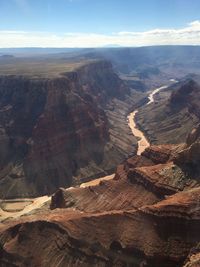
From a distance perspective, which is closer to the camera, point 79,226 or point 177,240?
point 177,240

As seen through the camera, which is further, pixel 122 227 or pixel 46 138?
pixel 46 138

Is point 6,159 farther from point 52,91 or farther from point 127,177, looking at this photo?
point 127,177

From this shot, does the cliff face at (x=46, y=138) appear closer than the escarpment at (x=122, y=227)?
No

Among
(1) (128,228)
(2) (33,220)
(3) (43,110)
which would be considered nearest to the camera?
(1) (128,228)

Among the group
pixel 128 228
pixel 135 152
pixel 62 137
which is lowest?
pixel 135 152

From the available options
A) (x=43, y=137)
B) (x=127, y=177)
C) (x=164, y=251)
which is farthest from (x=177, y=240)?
(x=43, y=137)

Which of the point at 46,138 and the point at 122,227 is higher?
the point at 122,227

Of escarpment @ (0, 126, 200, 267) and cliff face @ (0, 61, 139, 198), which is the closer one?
escarpment @ (0, 126, 200, 267)

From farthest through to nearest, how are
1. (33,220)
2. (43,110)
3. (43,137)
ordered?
(43,110), (43,137), (33,220)
